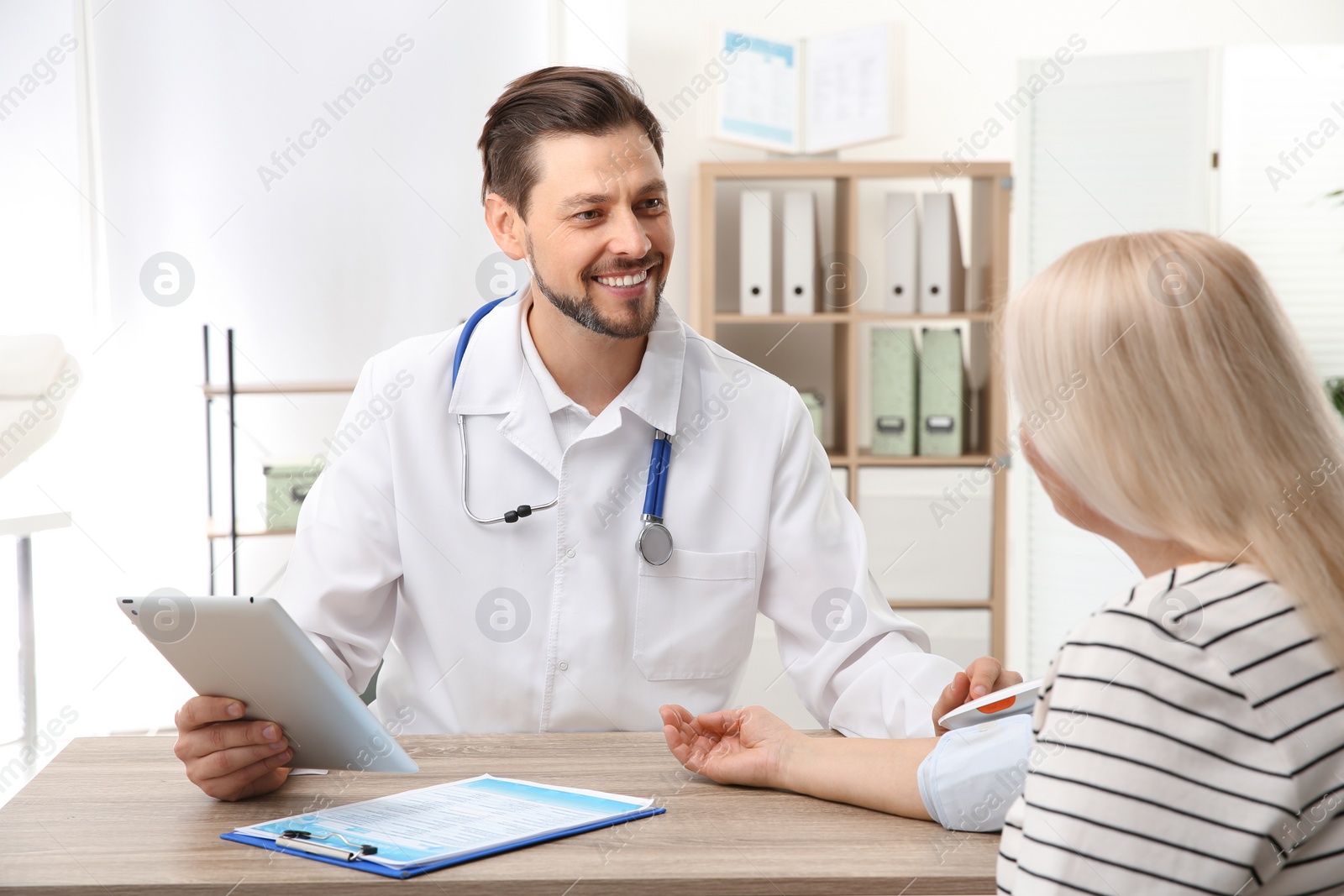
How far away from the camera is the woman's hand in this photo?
113 centimetres

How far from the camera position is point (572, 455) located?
5.33 ft

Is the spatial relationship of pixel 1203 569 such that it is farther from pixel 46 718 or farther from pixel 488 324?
pixel 46 718

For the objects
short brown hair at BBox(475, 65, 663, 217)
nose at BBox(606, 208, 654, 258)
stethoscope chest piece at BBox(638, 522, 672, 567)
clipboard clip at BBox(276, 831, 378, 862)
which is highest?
short brown hair at BBox(475, 65, 663, 217)

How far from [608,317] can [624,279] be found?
2.3 inches

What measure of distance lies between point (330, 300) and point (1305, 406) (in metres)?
3.61

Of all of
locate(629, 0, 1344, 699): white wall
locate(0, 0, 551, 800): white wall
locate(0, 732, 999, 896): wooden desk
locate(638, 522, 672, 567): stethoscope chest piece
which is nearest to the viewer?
locate(0, 732, 999, 896): wooden desk

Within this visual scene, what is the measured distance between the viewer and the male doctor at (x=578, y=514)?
62.4 inches

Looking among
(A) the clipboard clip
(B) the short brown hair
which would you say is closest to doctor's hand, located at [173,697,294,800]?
(A) the clipboard clip

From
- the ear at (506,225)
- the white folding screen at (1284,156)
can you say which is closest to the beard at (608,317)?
the ear at (506,225)

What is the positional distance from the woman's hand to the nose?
677 mm

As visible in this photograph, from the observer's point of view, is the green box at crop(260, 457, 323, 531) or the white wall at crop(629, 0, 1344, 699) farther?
the white wall at crop(629, 0, 1344, 699)

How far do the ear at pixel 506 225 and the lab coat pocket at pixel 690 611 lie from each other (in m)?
0.54

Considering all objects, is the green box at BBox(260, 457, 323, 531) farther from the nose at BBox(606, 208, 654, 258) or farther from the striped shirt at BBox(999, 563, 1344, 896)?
the striped shirt at BBox(999, 563, 1344, 896)

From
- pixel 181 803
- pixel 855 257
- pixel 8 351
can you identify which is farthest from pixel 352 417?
pixel 855 257
